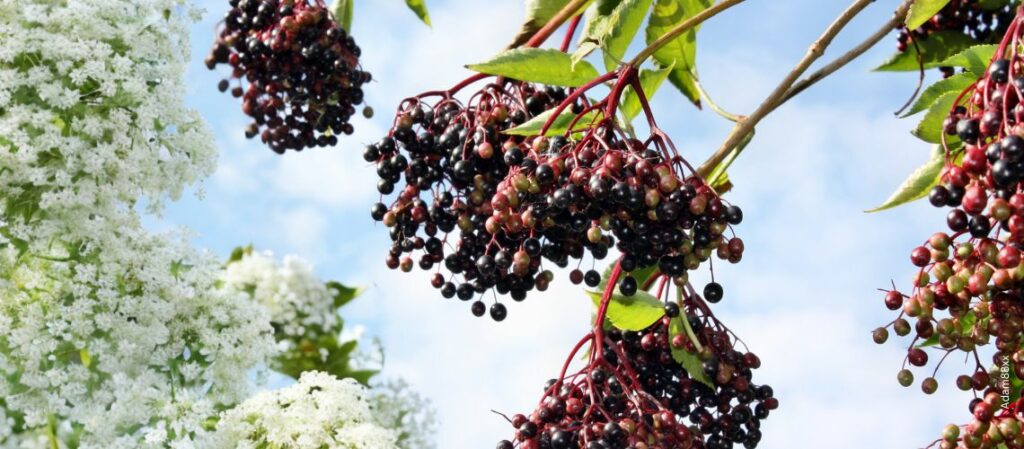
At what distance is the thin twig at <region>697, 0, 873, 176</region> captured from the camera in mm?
1538

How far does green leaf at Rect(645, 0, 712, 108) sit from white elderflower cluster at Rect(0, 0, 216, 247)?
3.83 ft

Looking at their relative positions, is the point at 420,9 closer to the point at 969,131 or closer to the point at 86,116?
the point at 86,116

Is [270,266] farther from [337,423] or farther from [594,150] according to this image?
[594,150]

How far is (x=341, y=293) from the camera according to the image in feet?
14.8

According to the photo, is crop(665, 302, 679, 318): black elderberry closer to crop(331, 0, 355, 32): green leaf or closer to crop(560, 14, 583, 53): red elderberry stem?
crop(560, 14, 583, 53): red elderberry stem

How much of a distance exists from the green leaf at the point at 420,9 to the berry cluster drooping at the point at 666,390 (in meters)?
0.80

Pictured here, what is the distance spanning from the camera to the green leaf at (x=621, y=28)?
1.46 m

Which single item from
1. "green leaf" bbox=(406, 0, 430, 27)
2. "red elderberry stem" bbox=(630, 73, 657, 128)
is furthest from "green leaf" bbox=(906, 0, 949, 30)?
"green leaf" bbox=(406, 0, 430, 27)

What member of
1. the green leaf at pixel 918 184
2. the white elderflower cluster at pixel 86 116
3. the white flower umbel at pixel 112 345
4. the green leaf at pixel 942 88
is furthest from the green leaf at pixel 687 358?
the white elderflower cluster at pixel 86 116

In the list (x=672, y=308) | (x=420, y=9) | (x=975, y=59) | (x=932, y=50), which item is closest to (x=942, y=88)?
(x=975, y=59)

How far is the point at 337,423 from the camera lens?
2.46 m

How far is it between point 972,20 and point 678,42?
1.76 feet

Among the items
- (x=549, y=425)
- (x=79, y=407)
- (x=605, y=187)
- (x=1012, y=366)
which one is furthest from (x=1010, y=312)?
(x=79, y=407)

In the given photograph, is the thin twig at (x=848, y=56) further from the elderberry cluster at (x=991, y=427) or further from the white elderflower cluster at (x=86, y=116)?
the white elderflower cluster at (x=86, y=116)
